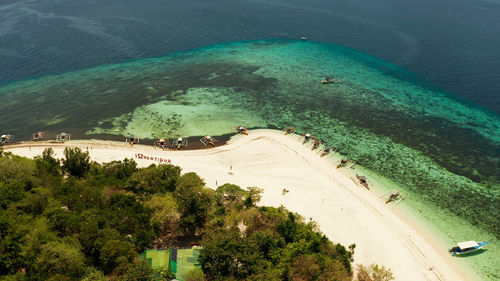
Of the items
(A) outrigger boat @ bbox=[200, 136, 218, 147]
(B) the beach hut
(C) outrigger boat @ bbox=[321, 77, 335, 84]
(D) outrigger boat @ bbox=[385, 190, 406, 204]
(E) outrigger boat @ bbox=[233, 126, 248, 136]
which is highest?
(C) outrigger boat @ bbox=[321, 77, 335, 84]

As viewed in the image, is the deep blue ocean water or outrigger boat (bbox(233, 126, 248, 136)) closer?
outrigger boat (bbox(233, 126, 248, 136))

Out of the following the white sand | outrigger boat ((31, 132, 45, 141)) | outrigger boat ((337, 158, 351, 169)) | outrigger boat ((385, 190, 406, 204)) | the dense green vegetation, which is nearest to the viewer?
the dense green vegetation

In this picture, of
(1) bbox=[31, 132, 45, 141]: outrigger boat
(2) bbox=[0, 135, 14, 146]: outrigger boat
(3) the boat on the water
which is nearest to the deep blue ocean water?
(2) bbox=[0, 135, 14, 146]: outrigger boat

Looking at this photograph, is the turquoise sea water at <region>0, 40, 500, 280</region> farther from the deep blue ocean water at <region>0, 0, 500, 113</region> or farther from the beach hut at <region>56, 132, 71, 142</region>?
the deep blue ocean water at <region>0, 0, 500, 113</region>

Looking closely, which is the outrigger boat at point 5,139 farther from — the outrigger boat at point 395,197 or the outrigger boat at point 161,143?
the outrigger boat at point 395,197

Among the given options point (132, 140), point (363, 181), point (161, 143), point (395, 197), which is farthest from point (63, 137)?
point (395, 197)

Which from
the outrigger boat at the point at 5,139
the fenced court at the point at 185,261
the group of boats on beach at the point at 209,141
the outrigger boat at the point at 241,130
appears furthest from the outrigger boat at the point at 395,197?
the outrigger boat at the point at 5,139
